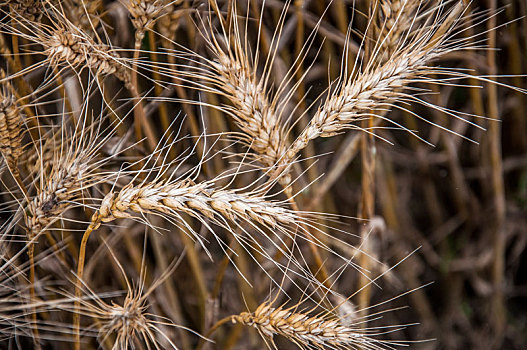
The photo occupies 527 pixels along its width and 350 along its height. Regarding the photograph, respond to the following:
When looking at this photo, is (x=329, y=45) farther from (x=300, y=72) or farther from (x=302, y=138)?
(x=302, y=138)

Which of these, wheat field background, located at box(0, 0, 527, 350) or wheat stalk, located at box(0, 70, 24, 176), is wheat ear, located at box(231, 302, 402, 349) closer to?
wheat field background, located at box(0, 0, 527, 350)

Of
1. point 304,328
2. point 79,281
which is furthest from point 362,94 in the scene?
point 79,281

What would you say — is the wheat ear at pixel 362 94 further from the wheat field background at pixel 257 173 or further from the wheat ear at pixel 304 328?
the wheat ear at pixel 304 328

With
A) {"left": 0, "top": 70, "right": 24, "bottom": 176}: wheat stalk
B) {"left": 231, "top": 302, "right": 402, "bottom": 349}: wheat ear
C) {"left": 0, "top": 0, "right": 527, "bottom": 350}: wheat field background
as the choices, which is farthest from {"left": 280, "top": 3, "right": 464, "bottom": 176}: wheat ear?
{"left": 0, "top": 70, "right": 24, "bottom": 176}: wheat stalk

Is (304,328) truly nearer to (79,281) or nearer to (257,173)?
(79,281)

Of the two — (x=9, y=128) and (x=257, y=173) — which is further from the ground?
(x=9, y=128)

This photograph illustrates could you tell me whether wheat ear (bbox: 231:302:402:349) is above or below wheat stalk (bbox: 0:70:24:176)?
below

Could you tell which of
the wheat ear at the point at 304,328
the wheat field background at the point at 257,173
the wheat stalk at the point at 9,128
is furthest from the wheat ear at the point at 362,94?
the wheat stalk at the point at 9,128

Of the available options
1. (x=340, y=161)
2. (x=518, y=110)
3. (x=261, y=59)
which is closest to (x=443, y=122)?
(x=518, y=110)

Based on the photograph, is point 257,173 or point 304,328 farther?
point 257,173
